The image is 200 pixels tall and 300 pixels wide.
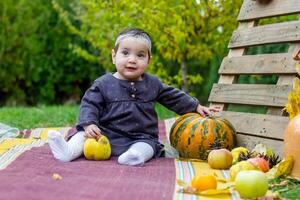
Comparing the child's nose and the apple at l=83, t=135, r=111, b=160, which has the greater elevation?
the child's nose

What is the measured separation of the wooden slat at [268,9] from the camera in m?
4.12

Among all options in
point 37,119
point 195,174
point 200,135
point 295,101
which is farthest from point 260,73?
point 37,119

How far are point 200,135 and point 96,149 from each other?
2.30 feet

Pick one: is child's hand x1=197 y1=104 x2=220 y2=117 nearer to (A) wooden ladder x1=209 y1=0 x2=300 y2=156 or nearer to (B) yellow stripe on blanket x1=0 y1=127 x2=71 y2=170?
(A) wooden ladder x1=209 y1=0 x2=300 y2=156

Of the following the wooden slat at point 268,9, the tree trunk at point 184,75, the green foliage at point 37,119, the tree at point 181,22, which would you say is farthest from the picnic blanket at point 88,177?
the tree trunk at point 184,75

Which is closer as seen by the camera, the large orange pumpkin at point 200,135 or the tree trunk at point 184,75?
the large orange pumpkin at point 200,135

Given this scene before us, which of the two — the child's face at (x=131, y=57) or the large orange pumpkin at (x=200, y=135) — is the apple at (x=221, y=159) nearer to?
the large orange pumpkin at (x=200, y=135)

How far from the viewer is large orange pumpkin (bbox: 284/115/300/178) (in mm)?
3250

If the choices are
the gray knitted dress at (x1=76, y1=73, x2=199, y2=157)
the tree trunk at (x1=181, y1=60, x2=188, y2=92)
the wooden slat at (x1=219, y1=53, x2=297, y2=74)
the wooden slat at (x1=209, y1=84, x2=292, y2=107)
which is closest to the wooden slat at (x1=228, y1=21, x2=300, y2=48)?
the wooden slat at (x1=219, y1=53, x2=297, y2=74)

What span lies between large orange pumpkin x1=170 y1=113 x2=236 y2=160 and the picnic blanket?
14 centimetres

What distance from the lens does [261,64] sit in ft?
14.0

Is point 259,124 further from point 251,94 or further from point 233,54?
point 233,54

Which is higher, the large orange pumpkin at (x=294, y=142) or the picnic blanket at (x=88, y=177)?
the large orange pumpkin at (x=294, y=142)

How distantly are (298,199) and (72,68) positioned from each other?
30.7 ft
